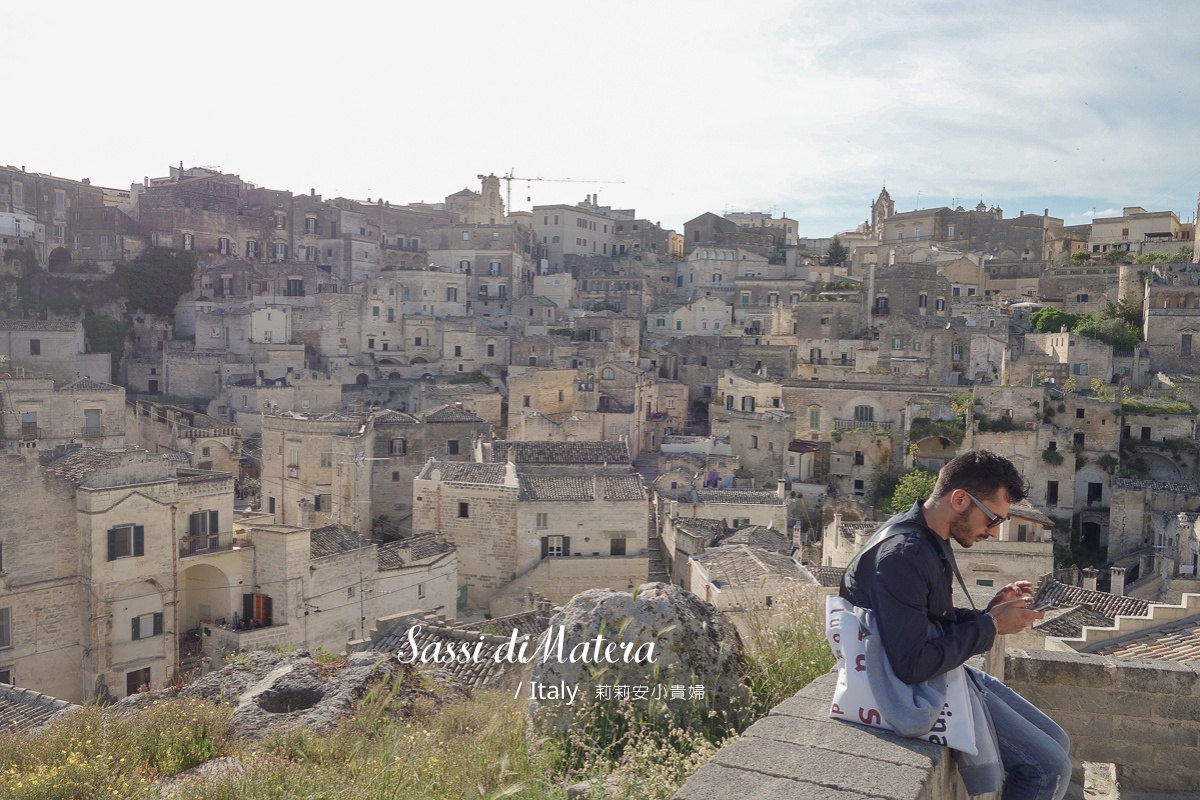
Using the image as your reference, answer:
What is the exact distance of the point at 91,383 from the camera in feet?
116

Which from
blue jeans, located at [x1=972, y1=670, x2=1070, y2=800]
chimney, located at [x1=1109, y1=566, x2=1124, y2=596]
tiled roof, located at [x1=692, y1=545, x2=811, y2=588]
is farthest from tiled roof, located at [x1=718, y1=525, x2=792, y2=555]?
blue jeans, located at [x1=972, y1=670, x2=1070, y2=800]

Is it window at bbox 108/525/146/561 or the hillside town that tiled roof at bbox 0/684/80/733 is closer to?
the hillside town

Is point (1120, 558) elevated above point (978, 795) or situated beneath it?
situated beneath

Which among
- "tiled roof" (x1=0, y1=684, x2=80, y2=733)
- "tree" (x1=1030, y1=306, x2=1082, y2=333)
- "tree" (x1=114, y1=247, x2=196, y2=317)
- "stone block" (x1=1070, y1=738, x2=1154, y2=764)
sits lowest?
"tiled roof" (x1=0, y1=684, x2=80, y2=733)

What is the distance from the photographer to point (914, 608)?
3494 millimetres

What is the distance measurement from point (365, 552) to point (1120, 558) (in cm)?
2423

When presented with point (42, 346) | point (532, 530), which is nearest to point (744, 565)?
point (532, 530)

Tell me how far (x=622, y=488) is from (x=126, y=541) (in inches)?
480

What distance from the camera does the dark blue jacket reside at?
137 inches

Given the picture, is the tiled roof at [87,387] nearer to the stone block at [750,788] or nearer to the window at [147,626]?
the window at [147,626]

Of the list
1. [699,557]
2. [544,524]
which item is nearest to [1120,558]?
[699,557]

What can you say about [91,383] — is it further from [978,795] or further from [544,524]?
[978,795]

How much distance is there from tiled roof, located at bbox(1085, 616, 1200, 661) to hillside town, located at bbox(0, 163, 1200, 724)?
0.17ft

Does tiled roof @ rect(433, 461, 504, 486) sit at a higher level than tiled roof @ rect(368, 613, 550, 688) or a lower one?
higher
